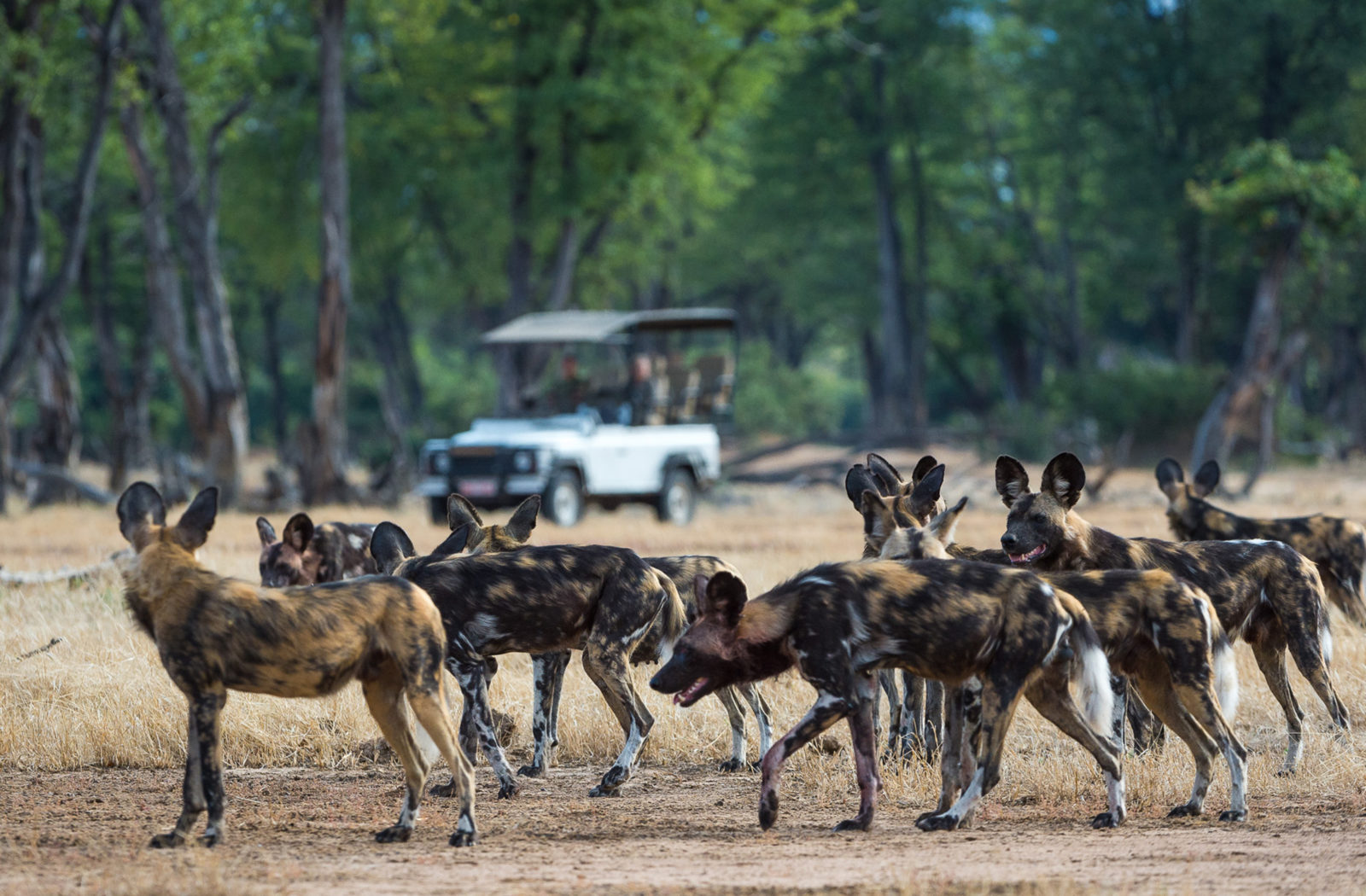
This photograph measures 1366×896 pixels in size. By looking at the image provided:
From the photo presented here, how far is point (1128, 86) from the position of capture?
3394cm

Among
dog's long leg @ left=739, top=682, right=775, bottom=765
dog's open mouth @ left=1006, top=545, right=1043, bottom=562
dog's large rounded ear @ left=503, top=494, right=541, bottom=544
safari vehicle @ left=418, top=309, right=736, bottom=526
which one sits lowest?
dog's long leg @ left=739, top=682, right=775, bottom=765

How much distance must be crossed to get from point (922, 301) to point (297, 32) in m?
16.5

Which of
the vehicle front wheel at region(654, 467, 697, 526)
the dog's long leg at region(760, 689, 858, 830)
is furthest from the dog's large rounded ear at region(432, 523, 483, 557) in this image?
the vehicle front wheel at region(654, 467, 697, 526)

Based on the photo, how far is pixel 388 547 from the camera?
727 cm

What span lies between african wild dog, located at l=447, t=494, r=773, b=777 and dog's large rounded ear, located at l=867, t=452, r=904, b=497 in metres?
0.91

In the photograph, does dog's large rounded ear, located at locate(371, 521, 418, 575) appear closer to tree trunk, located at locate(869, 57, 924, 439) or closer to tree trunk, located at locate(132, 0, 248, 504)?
tree trunk, located at locate(132, 0, 248, 504)

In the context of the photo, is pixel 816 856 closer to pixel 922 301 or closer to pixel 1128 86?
pixel 1128 86

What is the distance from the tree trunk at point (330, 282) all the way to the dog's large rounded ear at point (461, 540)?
A: 1476 centimetres

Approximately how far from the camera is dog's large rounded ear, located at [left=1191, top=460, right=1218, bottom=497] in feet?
29.4

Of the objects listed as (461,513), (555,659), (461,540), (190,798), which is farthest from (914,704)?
(190,798)

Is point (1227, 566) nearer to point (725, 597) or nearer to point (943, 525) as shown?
point (943, 525)

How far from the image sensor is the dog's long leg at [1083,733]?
19.2 feet

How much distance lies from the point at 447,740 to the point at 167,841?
3.27ft

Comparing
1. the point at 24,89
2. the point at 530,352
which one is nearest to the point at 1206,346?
the point at 530,352
